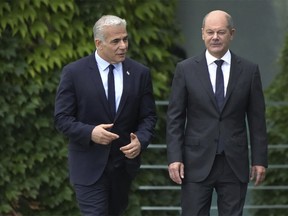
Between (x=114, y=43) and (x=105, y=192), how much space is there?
3.34ft

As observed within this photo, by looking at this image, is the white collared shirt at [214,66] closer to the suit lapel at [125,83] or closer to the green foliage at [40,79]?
the suit lapel at [125,83]

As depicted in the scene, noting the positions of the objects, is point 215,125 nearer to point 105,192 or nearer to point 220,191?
point 220,191

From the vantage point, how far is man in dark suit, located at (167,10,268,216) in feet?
21.7

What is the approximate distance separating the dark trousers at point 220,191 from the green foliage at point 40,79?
8.08 ft

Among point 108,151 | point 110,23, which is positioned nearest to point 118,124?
point 108,151

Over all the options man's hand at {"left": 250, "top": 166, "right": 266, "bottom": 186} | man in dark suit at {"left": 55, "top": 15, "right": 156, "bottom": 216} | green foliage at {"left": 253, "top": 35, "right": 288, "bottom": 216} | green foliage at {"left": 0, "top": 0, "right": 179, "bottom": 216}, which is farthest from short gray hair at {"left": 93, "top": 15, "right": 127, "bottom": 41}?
green foliage at {"left": 253, "top": 35, "right": 288, "bottom": 216}

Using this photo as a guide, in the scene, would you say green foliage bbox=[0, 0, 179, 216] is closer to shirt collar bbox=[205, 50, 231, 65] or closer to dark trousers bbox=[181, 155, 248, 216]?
shirt collar bbox=[205, 50, 231, 65]

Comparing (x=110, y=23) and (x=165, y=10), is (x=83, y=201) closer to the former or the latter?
(x=110, y=23)

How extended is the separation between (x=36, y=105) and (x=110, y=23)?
7.70ft

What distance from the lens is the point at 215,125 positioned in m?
6.59

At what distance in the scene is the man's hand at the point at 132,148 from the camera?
652 centimetres

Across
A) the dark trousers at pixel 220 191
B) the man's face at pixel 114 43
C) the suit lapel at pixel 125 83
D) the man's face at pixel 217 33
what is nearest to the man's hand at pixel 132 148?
the suit lapel at pixel 125 83

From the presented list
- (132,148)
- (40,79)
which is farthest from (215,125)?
(40,79)

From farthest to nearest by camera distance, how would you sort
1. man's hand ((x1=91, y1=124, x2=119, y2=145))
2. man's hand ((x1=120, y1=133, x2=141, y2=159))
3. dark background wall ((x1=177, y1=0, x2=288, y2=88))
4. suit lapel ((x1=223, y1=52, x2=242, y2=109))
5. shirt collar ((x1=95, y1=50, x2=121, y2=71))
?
dark background wall ((x1=177, y1=0, x2=288, y2=88)) < shirt collar ((x1=95, y1=50, x2=121, y2=71)) < suit lapel ((x1=223, y1=52, x2=242, y2=109)) < man's hand ((x1=120, y1=133, x2=141, y2=159)) < man's hand ((x1=91, y1=124, x2=119, y2=145))
